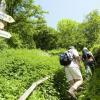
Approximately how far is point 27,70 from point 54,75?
46.4 inches

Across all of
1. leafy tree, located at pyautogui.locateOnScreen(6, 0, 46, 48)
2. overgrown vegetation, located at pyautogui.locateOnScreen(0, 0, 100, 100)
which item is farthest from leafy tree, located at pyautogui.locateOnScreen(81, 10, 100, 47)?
leafy tree, located at pyautogui.locateOnScreen(6, 0, 46, 48)

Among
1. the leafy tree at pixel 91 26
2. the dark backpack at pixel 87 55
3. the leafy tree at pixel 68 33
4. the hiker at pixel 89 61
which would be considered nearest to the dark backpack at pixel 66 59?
the hiker at pixel 89 61

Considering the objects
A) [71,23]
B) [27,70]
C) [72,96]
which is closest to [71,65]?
[72,96]

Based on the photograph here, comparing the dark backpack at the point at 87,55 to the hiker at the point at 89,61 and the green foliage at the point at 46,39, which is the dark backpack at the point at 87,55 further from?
the green foliage at the point at 46,39

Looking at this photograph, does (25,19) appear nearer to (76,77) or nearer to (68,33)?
(68,33)

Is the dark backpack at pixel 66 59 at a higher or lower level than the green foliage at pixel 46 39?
higher

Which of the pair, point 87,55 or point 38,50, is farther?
point 38,50

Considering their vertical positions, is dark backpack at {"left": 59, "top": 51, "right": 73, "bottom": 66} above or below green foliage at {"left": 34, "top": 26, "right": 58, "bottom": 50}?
above

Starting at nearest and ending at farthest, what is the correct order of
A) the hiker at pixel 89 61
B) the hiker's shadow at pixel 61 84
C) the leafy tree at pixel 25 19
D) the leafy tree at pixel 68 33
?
the hiker's shadow at pixel 61 84
the hiker at pixel 89 61
the leafy tree at pixel 25 19
the leafy tree at pixel 68 33

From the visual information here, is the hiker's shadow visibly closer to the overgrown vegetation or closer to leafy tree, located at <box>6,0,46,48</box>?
the overgrown vegetation

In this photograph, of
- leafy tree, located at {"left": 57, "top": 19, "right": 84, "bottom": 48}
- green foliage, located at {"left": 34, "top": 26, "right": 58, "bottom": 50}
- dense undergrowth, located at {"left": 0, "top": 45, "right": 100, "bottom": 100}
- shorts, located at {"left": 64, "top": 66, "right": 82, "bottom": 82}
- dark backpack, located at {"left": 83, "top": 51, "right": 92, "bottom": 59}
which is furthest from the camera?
leafy tree, located at {"left": 57, "top": 19, "right": 84, "bottom": 48}

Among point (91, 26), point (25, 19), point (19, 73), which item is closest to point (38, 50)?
point (19, 73)

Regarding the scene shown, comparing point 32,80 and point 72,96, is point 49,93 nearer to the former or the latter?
point 32,80

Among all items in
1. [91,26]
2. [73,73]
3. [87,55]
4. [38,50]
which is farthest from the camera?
[91,26]
